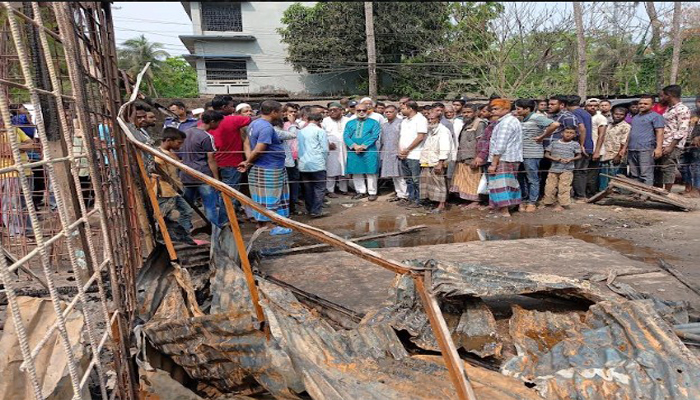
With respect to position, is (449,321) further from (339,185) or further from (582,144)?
(339,185)

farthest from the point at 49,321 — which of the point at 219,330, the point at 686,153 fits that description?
the point at 686,153

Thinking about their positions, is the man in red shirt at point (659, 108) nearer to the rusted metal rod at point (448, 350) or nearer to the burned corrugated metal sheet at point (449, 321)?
the burned corrugated metal sheet at point (449, 321)

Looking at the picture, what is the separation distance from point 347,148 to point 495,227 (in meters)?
3.39

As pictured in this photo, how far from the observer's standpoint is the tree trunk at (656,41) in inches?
666

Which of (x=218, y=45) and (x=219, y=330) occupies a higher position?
(x=218, y=45)

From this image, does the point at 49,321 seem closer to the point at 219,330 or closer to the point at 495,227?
the point at 219,330

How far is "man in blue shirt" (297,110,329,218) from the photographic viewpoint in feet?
23.6

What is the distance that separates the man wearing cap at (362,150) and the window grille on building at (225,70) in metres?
20.3

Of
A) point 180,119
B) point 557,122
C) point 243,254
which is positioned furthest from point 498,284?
point 180,119

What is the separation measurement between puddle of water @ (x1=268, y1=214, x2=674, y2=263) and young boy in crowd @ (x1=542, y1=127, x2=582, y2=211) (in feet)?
3.08

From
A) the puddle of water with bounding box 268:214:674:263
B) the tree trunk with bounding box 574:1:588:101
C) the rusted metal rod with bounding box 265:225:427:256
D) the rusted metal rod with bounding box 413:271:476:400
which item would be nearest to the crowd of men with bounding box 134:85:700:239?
the puddle of water with bounding box 268:214:674:263

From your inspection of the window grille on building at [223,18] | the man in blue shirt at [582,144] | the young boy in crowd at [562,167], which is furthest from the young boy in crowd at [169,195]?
the window grille on building at [223,18]

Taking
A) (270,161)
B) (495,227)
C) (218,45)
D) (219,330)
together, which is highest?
(218,45)

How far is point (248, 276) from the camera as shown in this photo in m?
2.42
